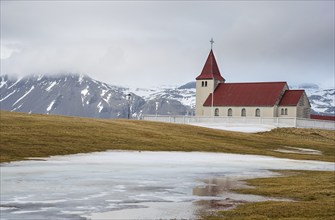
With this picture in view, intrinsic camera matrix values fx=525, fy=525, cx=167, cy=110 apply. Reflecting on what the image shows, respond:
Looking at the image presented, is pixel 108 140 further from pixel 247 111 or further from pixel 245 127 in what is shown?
pixel 247 111

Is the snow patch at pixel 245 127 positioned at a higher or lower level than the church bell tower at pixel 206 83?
lower

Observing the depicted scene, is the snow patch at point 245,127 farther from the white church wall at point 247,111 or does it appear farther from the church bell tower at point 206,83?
the church bell tower at point 206,83

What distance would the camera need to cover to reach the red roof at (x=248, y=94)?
366 feet

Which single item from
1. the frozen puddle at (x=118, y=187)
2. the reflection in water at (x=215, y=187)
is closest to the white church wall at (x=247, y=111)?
the frozen puddle at (x=118, y=187)

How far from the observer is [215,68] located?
417 feet

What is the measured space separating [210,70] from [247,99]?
15.3 m

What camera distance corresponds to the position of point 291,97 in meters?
110

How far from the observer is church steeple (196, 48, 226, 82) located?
12362 cm

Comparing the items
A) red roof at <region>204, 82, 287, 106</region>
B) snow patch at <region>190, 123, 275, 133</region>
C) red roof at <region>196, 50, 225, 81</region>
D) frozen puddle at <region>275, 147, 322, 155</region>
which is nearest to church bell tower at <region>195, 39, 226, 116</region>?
red roof at <region>196, 50, 225, 81</region>

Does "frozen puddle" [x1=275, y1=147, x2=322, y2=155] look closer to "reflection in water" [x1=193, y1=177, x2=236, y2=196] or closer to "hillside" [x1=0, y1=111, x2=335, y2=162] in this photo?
"hillside" [x1=0, y1=111, x2=335, y2=162]

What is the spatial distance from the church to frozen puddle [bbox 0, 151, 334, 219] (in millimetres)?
71882

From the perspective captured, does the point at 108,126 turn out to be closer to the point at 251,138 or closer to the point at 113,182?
the point at 251,138

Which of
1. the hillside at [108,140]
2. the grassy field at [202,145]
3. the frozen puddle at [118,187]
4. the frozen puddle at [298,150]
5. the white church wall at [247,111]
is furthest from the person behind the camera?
the white church wall at [247,111]

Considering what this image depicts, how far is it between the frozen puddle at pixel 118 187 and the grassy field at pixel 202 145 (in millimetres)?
1769
